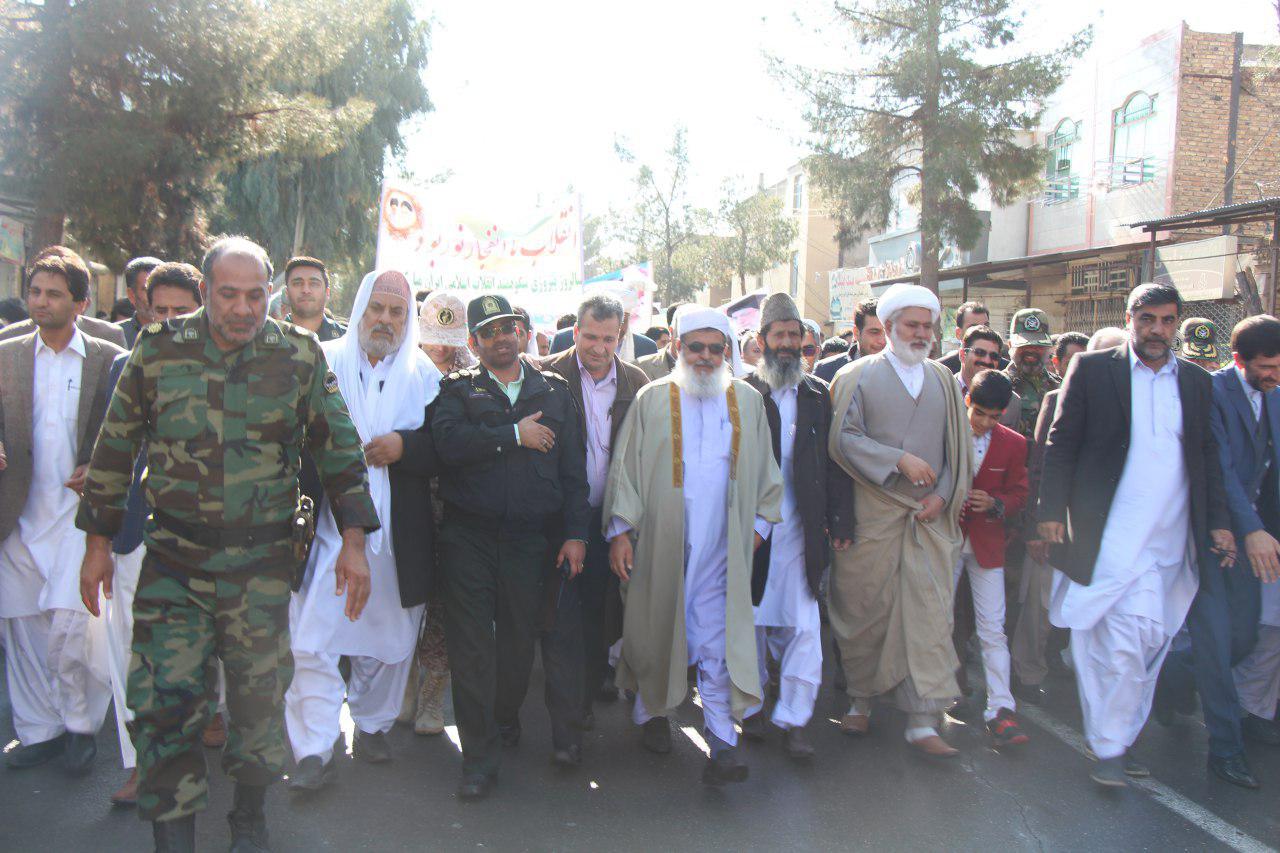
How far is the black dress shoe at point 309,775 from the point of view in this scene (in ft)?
13.5

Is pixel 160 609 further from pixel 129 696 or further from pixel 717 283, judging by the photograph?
pixel 717 283

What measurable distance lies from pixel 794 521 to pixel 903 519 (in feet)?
1.69

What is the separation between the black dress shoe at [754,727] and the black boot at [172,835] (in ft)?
8.49

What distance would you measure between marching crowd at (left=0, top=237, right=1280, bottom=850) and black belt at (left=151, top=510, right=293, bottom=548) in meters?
0.07

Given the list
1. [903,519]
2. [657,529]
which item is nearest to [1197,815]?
[903,519]

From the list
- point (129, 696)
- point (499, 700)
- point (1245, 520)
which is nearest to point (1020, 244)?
point (1245, 520)

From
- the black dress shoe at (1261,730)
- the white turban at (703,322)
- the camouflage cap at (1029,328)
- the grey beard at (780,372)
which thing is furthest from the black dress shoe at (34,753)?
the camouflage cap at (1029,328)

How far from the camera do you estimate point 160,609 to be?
132 inches

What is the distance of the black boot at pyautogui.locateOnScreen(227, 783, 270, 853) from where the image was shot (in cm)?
353

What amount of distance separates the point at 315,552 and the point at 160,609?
978 millimetres

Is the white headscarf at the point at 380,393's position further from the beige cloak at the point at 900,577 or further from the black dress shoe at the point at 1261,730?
the black dress shoe at the point at 1261,730

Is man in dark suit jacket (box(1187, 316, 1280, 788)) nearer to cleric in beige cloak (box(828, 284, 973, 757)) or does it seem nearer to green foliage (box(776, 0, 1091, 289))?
cleric in beige cloak (box(828, 284, 973, 757))

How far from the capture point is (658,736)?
4801mm

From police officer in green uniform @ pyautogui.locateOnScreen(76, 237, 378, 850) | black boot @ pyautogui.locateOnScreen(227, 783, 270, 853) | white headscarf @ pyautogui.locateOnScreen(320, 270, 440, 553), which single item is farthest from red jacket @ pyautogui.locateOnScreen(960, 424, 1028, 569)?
black boot @ pyautogui.locateOnScreen(227, 783, 270, 853)
